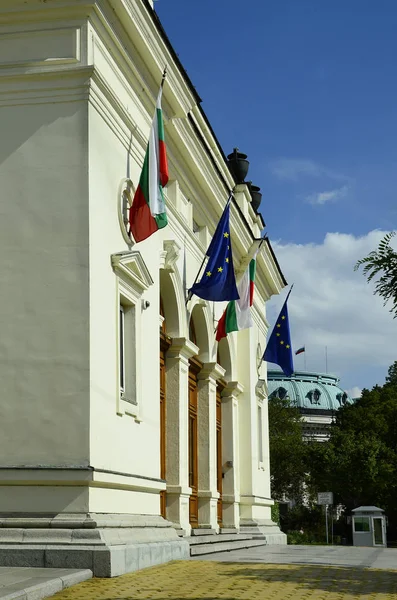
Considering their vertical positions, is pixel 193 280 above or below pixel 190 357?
above

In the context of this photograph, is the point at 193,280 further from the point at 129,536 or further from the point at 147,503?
the point at 129,536

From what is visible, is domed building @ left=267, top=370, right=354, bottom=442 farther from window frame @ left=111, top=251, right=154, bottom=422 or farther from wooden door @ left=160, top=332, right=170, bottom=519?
window frame @ left=111, top=251, right=154, bottom=422

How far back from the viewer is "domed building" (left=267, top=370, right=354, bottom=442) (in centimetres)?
12200

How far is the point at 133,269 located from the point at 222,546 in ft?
28.3

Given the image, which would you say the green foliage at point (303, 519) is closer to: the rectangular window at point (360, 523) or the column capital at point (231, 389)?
the rectangular window at point (360, 523)

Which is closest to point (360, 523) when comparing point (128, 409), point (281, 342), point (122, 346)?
point (281, 342)

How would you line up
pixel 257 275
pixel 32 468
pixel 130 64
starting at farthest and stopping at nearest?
1. pixel 257 275
2. pixel 130 64
3. pixel 32 468

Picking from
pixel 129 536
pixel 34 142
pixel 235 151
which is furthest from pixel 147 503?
pixel 235 151

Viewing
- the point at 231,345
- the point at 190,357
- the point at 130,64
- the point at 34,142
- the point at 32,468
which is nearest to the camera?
the point at 32,468

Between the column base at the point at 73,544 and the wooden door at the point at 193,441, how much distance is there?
9.09 meters

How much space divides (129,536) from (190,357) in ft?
27.1

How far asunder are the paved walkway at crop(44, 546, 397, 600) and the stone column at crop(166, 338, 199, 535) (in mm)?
5076

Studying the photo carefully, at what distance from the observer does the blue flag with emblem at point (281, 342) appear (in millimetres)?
29484

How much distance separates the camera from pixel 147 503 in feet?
51.5
